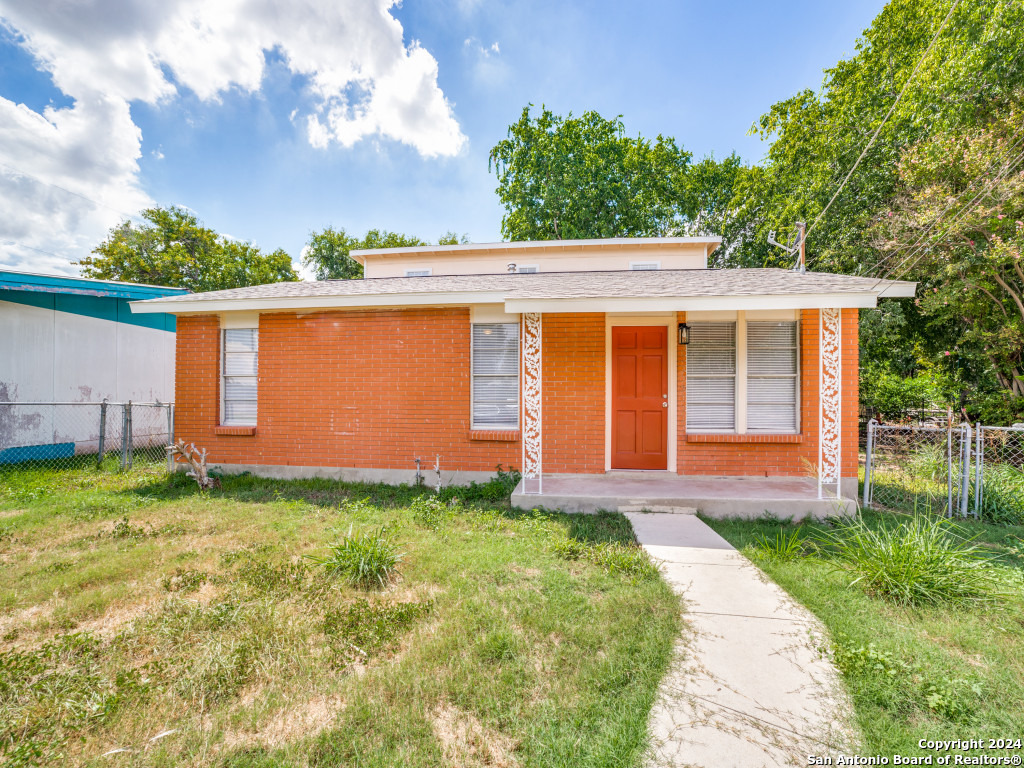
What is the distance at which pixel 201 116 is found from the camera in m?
13.1

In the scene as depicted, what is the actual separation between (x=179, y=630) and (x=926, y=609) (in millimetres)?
5342

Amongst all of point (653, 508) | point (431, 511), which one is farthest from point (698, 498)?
point (431, 511)

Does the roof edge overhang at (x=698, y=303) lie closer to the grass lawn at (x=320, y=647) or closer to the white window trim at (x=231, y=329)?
the grass lawn at (x=320, y=647)

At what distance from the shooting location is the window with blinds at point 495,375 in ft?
22.7

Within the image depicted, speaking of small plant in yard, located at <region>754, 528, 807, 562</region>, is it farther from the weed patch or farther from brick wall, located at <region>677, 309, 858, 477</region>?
the weed patch

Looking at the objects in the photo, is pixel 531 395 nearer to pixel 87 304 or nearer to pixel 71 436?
pixel 71 436

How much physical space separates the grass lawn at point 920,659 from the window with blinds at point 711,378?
117 inches

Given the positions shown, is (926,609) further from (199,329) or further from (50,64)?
(50,64)

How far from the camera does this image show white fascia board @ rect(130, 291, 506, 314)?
6500 mm

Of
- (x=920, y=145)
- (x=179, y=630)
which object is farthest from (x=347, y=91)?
(x=920, y=145)

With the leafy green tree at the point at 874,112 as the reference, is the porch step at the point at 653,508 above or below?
below

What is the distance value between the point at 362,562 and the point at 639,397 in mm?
4778

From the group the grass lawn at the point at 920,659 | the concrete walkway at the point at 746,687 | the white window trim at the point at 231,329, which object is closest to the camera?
the concrete walkway at the point at 746,687

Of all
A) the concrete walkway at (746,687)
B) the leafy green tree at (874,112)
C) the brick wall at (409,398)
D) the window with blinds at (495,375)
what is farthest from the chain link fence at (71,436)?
the leafy green tree at (874,112)
